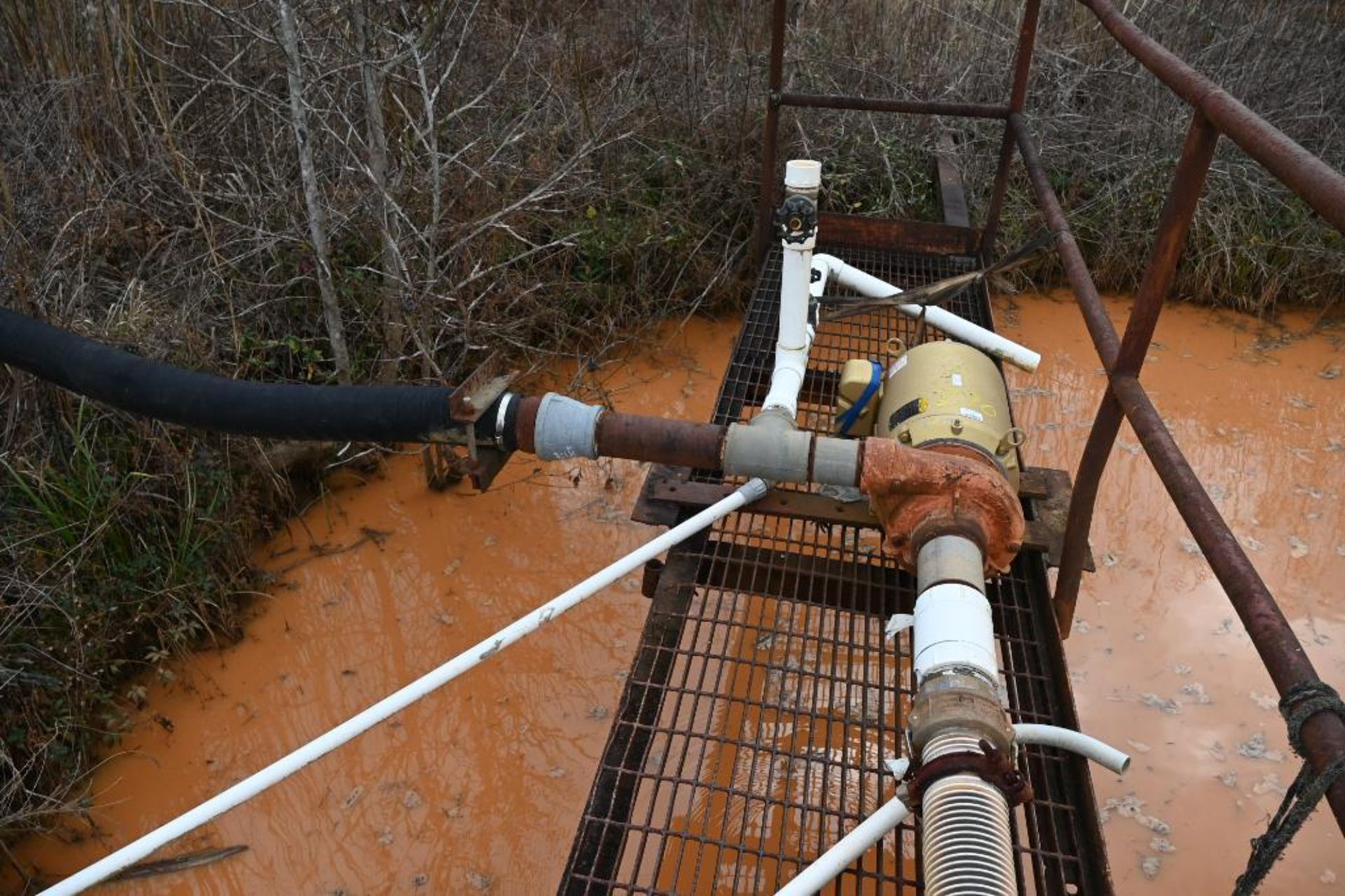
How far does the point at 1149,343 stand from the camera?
76.7 inches

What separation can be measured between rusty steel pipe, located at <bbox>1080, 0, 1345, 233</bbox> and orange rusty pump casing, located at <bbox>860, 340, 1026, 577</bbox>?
76cm

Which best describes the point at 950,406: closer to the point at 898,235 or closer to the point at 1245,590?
the point at 1245,590

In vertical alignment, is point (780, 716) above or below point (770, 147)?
below

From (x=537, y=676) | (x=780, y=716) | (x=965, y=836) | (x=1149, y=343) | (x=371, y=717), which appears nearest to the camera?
(x=965, y=836)

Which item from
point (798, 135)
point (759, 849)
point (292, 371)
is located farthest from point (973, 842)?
point (798, 135)

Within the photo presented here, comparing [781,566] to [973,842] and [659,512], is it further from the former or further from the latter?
[973,842]

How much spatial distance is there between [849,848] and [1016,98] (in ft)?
9.92

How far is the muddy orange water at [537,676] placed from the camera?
2.73 m

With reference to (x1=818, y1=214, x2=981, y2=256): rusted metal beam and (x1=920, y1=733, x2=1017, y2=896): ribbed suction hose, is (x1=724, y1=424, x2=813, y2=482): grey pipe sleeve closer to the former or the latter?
(x1=920, y1=733, x2=1017, y2=896): ribbed suction hose

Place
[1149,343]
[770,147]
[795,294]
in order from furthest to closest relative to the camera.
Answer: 1. [770,147]
2. [795,294]
3. [1149,343]

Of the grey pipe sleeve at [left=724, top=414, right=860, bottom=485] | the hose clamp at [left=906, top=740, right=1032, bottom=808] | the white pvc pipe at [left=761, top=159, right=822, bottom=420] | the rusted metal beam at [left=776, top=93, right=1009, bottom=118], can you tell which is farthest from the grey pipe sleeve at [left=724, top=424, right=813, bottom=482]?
the rusted metal beam at [left=776, top=93, right=1009, bottom=118]

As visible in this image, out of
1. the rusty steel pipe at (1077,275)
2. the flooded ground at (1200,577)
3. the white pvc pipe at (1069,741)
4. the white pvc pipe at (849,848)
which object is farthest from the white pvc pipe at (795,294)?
the flooded ground at (1200,577)

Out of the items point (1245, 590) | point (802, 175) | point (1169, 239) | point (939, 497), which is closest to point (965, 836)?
point (1245, 590)

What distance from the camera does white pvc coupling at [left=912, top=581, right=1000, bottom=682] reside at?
155cm
